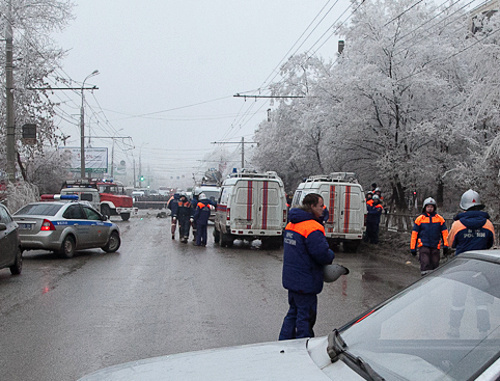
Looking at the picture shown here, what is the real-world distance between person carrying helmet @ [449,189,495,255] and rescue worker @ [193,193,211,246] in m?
12.6

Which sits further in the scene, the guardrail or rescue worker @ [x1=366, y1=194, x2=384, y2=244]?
the guardrail

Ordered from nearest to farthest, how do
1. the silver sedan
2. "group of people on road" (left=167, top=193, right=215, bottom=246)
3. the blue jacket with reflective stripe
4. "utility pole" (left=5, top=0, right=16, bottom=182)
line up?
the blue jacket with reflective stripe < the silver sedan < "group of people on road" (left=167, top=193, right=215, bottom=246) < "utility pole" (left=5, top=0, right=16, bottom=182)

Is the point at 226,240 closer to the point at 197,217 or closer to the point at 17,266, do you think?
the point at 197,217

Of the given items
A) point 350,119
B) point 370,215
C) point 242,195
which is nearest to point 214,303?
point 242,195

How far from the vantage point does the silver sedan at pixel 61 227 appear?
14602mm

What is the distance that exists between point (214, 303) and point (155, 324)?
1710 mm

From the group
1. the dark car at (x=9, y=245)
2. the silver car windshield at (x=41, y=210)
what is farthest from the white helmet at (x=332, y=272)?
the silver car windshield at (x=41, y=210)

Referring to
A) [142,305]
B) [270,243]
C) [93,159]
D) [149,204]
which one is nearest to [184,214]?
[270,243]

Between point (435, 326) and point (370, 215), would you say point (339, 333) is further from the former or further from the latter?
point (370, 215)

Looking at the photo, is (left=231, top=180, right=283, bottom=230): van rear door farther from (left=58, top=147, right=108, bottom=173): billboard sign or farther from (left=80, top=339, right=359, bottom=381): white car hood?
(left=58, top=147, right=108, bottom=173): billboard sign

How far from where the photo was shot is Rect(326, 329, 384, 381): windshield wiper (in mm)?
2668

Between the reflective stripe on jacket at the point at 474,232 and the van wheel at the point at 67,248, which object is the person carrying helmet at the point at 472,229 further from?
the van wheel at the point at 67,248

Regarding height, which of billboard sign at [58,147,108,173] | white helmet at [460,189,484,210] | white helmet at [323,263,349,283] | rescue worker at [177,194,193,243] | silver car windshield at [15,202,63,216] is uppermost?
billboard sign at [58,147,108,173]

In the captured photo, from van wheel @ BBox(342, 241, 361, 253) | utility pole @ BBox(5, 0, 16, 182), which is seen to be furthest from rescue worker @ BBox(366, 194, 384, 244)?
utility pole @ BBox(5, 0, 16, 182)
